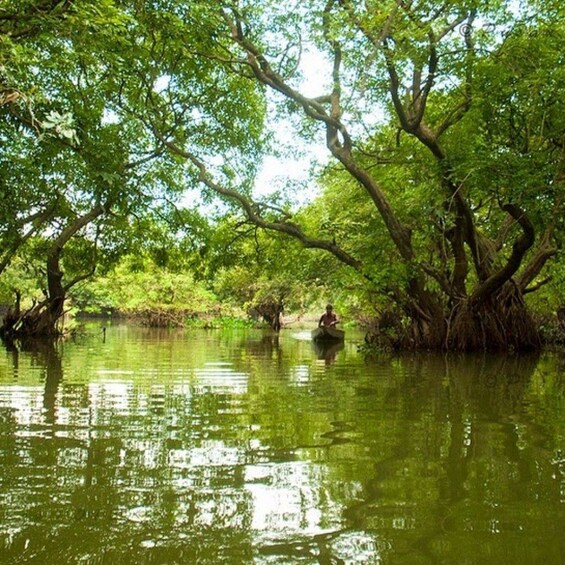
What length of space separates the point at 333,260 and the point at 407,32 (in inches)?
285

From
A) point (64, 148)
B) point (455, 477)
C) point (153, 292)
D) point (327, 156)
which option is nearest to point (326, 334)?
point (327, 156)

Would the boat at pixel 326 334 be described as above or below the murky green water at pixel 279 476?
above

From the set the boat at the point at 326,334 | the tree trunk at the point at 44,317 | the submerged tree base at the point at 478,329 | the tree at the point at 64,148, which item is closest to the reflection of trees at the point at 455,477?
the tree at the point at 64,148

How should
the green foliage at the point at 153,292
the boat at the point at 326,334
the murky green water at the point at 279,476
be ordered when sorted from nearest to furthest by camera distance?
the murky green water at the point at 279,476
the boat at the point at 326,334
the green foliage at the point at 153,292

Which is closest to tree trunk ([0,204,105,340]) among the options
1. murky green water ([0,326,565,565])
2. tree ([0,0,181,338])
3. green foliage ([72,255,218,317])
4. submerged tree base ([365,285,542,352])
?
tree ([0,0,181,338])

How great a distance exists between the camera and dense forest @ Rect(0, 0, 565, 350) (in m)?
7.55

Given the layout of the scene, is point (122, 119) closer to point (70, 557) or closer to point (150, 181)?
point (150, 181)

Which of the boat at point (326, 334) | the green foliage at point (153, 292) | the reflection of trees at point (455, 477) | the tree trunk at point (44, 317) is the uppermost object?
the green foliage at point (153, 292)

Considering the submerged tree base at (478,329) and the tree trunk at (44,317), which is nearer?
the submerged tree base at (478,329)

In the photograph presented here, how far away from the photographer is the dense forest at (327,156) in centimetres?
755

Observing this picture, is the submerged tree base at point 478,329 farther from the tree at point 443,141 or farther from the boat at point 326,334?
the boat at point 326,334

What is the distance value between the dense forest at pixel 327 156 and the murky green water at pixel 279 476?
6.54ft

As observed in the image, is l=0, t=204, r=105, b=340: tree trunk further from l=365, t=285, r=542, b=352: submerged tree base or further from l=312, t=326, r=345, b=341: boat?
l=365, t=285, r=542, b=352: submerged tree base

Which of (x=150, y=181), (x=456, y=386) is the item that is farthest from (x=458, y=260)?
(x=150, y=181)
